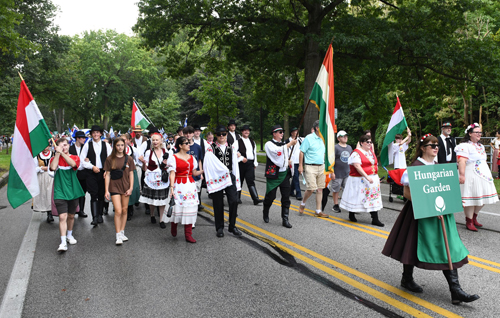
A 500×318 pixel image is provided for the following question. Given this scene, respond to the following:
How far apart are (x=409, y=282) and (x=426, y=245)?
550 mm

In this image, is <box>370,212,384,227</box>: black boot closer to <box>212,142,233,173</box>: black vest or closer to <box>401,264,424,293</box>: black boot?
<box>212,142,233,173</box>: black vest

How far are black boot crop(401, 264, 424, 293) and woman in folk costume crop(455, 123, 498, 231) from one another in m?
3.32

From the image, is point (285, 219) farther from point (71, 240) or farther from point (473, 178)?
point (71, 240)

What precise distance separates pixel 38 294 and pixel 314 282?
10.4 feet

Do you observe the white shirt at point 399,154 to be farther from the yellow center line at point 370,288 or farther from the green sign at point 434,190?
the green sign at point 434,190

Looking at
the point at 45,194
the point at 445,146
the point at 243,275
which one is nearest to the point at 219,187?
the point at 243,275

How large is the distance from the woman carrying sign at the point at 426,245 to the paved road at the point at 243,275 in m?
0.20

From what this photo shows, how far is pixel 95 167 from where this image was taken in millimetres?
7520

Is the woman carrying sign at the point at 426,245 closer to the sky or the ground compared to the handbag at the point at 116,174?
closer to the ground

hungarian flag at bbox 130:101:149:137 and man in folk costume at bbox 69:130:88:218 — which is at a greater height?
hungarian flag at bbox 130:101:149:137

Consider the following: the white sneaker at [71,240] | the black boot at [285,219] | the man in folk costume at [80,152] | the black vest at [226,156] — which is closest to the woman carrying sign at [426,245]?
the black boot at [285,219]

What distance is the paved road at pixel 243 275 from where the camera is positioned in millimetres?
3898

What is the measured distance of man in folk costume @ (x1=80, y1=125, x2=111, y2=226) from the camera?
25.2 feet

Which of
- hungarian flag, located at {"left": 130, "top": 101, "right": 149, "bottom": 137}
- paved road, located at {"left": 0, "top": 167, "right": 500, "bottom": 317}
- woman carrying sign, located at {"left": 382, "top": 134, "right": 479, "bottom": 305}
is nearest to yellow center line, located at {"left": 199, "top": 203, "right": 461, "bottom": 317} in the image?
paved road, located at {"left": 0, "top": 167, "right": 500, "bottom": 317}
